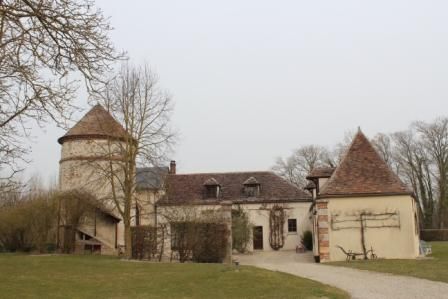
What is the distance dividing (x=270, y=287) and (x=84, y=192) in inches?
741

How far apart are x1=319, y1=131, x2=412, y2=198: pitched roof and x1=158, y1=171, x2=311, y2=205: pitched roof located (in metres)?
12.1

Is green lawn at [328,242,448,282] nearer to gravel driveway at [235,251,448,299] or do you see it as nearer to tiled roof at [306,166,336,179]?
gravel driveway at [235,251,448,299]

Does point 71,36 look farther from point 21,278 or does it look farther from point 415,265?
point 415,265

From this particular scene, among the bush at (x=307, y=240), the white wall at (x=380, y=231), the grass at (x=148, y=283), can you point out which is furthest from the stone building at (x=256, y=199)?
the grass at (x=148, y=283)

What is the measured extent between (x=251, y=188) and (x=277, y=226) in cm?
368

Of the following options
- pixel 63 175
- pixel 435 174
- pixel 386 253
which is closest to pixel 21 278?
pixel 386 253

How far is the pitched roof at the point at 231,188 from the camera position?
3891cm

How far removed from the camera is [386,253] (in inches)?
957

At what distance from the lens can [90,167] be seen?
32.3 metres

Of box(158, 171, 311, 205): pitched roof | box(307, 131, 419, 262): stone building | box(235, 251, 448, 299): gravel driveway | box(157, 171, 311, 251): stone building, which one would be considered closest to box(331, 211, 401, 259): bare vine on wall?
box(307, 131, 419, 262): stone building

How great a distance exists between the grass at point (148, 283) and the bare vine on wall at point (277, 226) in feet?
65.5

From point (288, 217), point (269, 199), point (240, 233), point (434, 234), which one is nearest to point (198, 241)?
point (240, 233)

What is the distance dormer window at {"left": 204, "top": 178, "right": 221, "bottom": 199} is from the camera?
39.8m

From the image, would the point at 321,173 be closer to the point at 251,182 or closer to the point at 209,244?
the point at 209,244
